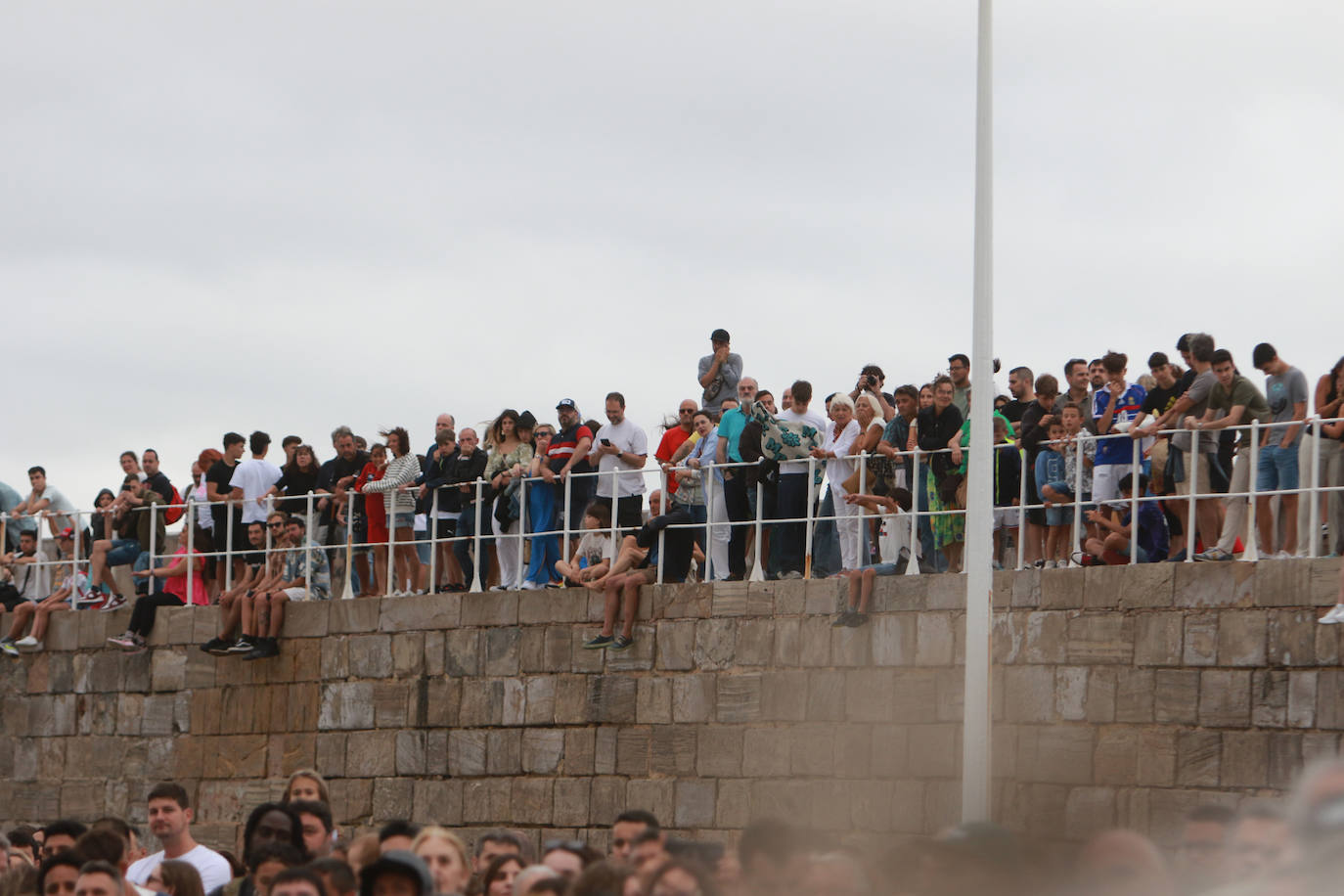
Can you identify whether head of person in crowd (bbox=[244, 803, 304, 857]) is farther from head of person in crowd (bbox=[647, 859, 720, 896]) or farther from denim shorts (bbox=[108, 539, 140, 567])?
denim shorts (bbox=[108, 539, 140, 567])

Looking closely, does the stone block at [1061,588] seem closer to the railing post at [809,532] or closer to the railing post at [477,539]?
the railing post at [809,532]

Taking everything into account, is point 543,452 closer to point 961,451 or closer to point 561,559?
point 561,559

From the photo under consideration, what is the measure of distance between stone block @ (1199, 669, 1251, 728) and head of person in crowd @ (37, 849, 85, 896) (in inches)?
270

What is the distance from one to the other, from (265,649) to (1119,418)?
28.1 feet

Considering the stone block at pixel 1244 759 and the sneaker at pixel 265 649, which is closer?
the stone block at pixel 1244 759

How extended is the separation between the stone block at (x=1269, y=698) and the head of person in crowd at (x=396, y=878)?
6409mm

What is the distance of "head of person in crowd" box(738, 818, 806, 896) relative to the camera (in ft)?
22.1

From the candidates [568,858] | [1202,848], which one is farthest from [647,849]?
[1202,848]

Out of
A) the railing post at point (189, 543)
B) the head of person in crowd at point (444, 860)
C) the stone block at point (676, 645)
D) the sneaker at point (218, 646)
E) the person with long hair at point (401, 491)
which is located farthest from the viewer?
the railing post at point (189, 543)

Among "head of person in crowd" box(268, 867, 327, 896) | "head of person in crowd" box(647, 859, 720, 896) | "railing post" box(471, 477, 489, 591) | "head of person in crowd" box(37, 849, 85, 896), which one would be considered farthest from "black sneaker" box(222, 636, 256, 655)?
"head of person in crowd" box(647, 859, 720, 896)

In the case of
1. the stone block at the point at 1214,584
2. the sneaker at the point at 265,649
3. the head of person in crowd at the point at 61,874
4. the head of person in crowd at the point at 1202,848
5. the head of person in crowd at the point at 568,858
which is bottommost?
the head of person in crowd at the point at 61,874

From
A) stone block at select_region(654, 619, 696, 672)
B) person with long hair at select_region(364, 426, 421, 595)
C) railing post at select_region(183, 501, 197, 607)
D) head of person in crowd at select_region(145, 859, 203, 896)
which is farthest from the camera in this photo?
railing post at select_region(183, 501, 197, 607)

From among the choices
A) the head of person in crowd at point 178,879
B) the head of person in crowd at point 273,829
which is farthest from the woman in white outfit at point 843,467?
the head of person in crowd at point 178,879

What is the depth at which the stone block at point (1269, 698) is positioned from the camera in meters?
12.2
